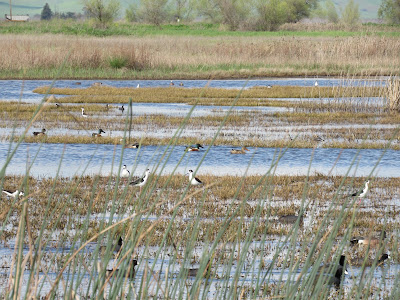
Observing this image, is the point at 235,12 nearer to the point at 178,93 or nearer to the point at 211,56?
the point at 211,56

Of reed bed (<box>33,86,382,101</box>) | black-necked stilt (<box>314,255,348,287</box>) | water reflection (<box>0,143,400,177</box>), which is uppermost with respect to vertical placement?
black-necked stilt (<box>314,255,348,287</box>)

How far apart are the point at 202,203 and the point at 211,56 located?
3198 cm

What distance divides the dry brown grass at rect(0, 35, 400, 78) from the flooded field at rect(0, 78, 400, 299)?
6.93m

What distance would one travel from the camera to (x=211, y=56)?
3494 centimetres

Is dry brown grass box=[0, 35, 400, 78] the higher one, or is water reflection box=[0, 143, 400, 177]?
water reflection box=[0, 143, 400, 177]

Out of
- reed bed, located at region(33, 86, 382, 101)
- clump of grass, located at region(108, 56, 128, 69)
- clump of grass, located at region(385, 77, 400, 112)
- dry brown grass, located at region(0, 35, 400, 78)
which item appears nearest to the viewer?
clump of grass, located at region(385, 77, 400, 112)

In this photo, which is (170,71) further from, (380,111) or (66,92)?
(380,111)

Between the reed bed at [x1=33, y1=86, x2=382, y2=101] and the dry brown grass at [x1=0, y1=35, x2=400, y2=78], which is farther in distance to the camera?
the dry brown grass at [x1=0, y1=35, x2=400, y2=78]

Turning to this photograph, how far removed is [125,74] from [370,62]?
11.3m

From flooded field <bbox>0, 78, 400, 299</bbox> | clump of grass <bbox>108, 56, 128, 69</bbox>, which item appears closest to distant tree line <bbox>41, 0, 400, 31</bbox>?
clump of grass <bbox>108, 56, 128, 69</bbox>

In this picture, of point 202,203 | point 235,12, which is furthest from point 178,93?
point 235,12

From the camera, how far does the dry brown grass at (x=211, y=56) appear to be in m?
31.0

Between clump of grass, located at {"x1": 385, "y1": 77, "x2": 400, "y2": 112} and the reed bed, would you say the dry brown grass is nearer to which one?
the reed bed

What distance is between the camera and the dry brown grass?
102 feet
